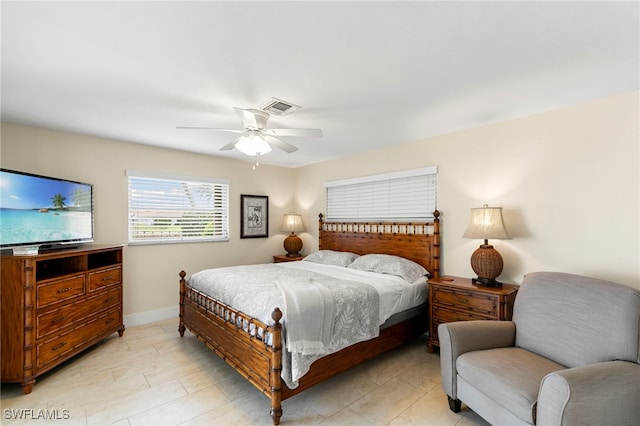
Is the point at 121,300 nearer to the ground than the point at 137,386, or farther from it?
farther from it

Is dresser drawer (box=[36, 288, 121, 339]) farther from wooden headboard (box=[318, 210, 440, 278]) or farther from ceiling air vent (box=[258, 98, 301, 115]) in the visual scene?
wooden headboard (box=[318, 210, 440, 278])

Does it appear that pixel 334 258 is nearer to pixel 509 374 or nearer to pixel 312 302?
pixel 312 302

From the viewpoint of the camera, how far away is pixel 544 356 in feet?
6.78

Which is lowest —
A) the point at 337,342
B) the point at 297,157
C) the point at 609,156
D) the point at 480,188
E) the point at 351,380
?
the point at 351,380

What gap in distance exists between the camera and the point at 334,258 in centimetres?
421

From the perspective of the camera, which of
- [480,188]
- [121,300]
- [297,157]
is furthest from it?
[297,157]

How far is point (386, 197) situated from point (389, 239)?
0.60m

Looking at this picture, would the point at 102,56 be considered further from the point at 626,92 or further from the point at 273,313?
the point at 626,92

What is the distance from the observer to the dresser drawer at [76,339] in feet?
8.19

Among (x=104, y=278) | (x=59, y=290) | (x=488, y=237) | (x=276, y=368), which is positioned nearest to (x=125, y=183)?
(x=104, y=278)

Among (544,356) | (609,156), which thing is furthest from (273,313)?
(609,156)

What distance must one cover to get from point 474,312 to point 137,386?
312 cm

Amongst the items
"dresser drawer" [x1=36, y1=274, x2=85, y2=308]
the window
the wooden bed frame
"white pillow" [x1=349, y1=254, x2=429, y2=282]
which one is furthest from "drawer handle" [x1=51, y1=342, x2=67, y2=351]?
"white pillow" [x1=349, y1=254, x2=429, y2=282]

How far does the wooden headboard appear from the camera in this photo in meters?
3.52
